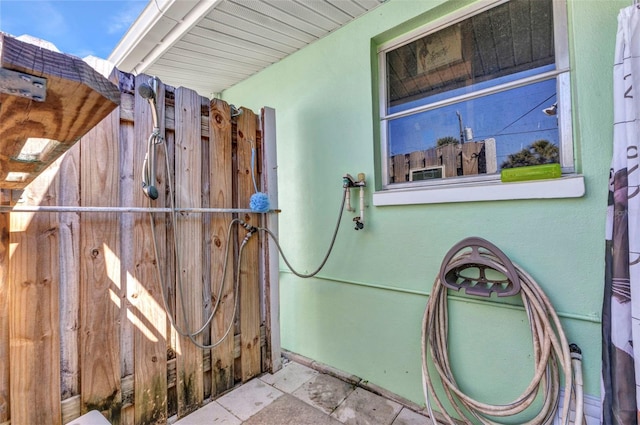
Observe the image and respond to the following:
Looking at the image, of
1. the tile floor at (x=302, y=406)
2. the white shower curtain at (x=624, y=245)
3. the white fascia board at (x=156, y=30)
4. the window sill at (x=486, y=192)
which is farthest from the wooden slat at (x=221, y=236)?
the white shower curtain at (x=624, y=245)

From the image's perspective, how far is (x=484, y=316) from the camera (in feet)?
5.00

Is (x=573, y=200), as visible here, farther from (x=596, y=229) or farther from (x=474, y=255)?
(x=474, y=255)

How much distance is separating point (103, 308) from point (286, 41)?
2.22 meters

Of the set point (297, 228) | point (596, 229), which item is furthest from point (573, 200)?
point (297, 228)

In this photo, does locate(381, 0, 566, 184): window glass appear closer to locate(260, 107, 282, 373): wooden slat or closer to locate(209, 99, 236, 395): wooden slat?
locate(260, 107, 282, 373): wooden slat

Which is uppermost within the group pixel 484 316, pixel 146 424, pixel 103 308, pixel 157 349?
pixel 103 308

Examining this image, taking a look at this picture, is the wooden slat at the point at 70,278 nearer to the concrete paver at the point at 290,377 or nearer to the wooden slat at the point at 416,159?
the concrete paver at the point at 290,377

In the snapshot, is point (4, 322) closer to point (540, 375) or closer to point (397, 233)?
point (397, 233)

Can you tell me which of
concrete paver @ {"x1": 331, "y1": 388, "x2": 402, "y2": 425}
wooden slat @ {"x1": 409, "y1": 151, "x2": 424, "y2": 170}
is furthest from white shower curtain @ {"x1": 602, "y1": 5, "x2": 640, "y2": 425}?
concrete paver @ {"x1": 331, "y1": 388, "x2": 402, "y2": 425}

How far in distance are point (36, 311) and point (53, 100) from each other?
1.28m

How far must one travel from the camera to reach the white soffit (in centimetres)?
187

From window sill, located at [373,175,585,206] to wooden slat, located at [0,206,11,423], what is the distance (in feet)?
6.07

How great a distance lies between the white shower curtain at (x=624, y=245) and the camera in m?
1.04

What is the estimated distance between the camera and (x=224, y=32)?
2.14 meters
